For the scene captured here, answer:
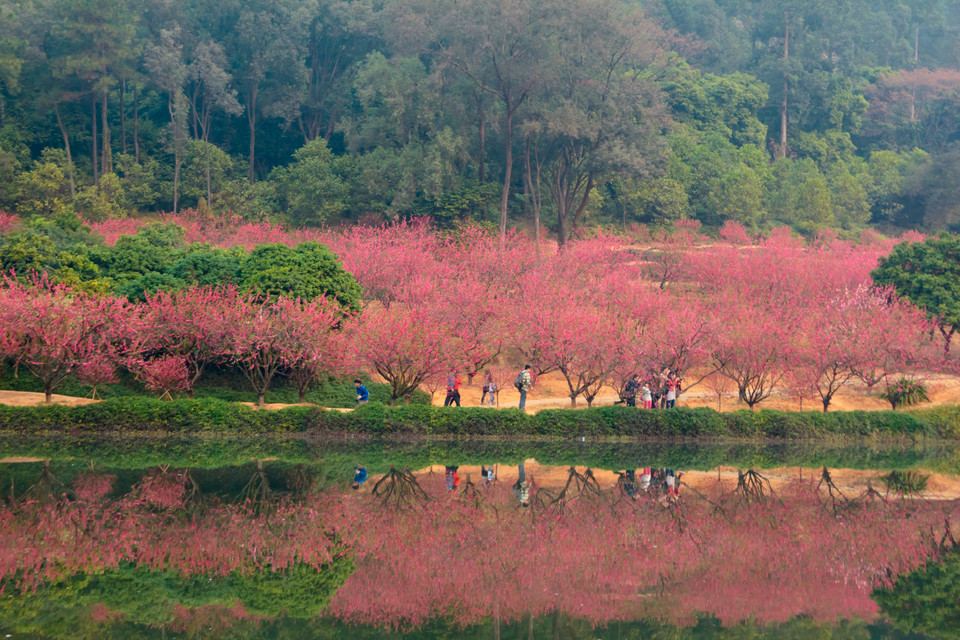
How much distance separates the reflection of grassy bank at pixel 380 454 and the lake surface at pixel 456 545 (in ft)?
0.47

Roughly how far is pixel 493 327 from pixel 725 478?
13.2 meters

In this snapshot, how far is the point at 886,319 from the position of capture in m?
34.4

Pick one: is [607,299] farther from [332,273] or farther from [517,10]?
[517,10]

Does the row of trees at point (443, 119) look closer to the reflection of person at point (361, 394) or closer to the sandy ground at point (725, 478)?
the reflection of person at point (361, 394)

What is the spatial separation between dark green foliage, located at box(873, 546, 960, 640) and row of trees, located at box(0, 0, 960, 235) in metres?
34.3

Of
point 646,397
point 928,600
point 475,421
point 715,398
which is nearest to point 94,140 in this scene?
point 475,421

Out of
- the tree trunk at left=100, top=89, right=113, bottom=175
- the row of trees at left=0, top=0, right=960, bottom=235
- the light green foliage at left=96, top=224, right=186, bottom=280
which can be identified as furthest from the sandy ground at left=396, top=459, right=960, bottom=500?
the tree trunk at left=100, top=89, right=113, bottom=175

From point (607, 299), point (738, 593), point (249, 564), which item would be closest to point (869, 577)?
point (738, 593)

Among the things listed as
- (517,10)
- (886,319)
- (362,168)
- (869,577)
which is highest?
(517,10)

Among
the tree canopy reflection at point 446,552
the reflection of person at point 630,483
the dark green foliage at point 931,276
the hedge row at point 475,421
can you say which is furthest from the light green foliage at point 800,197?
the tree canopy reflection at point 446,552

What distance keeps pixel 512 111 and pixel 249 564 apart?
1457 inches

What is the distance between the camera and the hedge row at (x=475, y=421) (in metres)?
26.0

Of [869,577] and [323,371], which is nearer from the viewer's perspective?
[869,577]

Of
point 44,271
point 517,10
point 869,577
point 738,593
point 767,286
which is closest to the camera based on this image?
point 738,593
